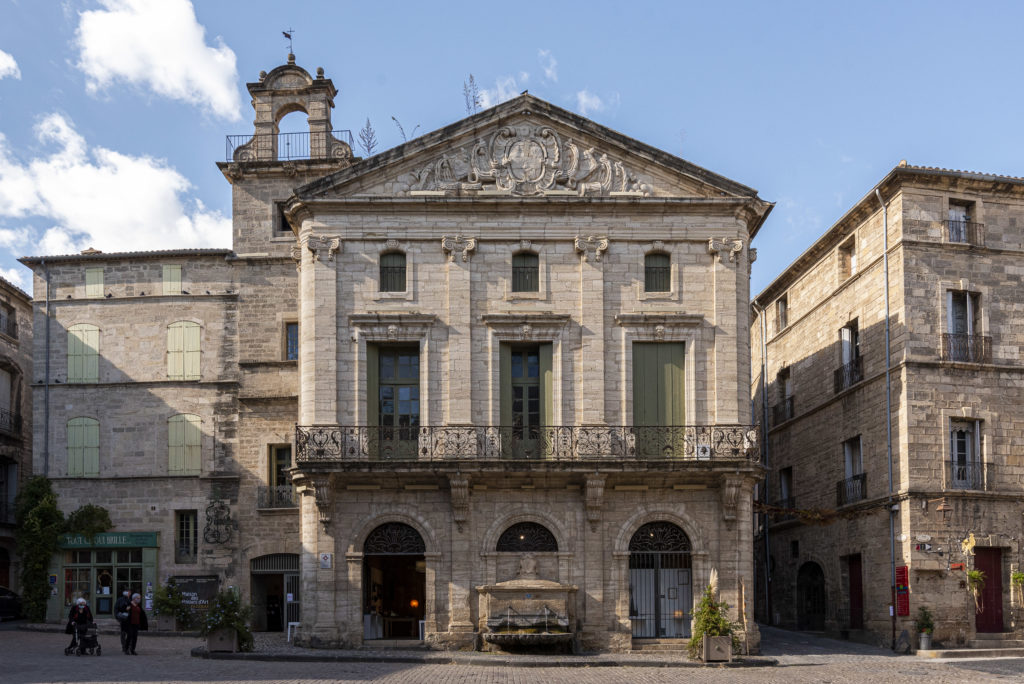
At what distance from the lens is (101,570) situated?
32438 mm

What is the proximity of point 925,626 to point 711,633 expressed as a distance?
629 centimetres

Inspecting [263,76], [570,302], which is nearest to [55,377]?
[263,76]

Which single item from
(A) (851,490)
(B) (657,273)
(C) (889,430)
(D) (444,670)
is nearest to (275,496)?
(D) (444,670)

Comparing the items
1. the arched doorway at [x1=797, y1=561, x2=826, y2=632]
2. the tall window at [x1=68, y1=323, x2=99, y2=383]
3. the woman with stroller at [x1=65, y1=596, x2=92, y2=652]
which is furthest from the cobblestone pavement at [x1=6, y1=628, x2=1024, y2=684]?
the tall window at [x1=68, y1=323, x2=99, y2=383]

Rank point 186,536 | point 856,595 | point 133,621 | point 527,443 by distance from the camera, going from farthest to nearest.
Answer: point 186,536
point 856,595
point 527,443
point 133,621

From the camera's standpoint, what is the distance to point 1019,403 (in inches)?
1144

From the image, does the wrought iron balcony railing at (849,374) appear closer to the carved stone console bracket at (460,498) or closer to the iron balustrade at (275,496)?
the carved stone console bracket at (460,498)

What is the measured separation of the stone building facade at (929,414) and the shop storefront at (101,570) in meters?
16.3

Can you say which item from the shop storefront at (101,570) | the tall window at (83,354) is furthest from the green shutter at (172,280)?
the shop storefront at (101,570)

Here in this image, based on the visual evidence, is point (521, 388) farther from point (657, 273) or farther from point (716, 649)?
point (716, 649)

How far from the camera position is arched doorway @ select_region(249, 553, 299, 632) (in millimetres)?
31484

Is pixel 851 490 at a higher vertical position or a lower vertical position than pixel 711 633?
higher

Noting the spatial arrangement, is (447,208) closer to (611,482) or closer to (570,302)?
(570,302)

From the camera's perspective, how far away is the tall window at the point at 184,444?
3231 cm
